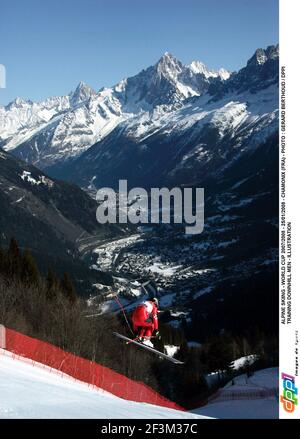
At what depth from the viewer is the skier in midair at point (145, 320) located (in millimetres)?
20469

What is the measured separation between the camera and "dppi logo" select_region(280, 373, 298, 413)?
1234 centimetres

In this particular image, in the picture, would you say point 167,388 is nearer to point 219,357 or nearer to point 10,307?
point 219,357

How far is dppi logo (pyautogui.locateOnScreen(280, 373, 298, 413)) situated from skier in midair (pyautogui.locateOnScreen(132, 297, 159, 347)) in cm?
840

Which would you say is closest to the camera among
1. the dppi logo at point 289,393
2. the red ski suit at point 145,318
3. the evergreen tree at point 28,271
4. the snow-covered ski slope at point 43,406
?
the snow-covered ski slope at point 43,406

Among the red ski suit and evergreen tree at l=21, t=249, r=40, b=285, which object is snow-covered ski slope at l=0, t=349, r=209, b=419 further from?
evergreen tree at l=21, t=249, r=40, b=285

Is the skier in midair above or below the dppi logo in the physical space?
above

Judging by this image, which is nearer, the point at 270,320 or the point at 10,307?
the point at 10,307

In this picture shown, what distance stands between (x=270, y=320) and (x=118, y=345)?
98.9m

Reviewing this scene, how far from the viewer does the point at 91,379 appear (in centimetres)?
3344

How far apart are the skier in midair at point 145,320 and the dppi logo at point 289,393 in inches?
331

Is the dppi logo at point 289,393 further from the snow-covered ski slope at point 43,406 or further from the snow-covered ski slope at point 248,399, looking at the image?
the snow-covered ski slope at point 248,399

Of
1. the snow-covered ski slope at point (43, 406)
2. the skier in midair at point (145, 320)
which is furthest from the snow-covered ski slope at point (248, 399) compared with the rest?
the snow-covered ski slope at point (43, 406)

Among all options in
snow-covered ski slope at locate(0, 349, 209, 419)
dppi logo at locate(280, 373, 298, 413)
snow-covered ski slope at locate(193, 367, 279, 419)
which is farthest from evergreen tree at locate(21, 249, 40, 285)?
dppi logo at locate(280, 373, 298, 413)
